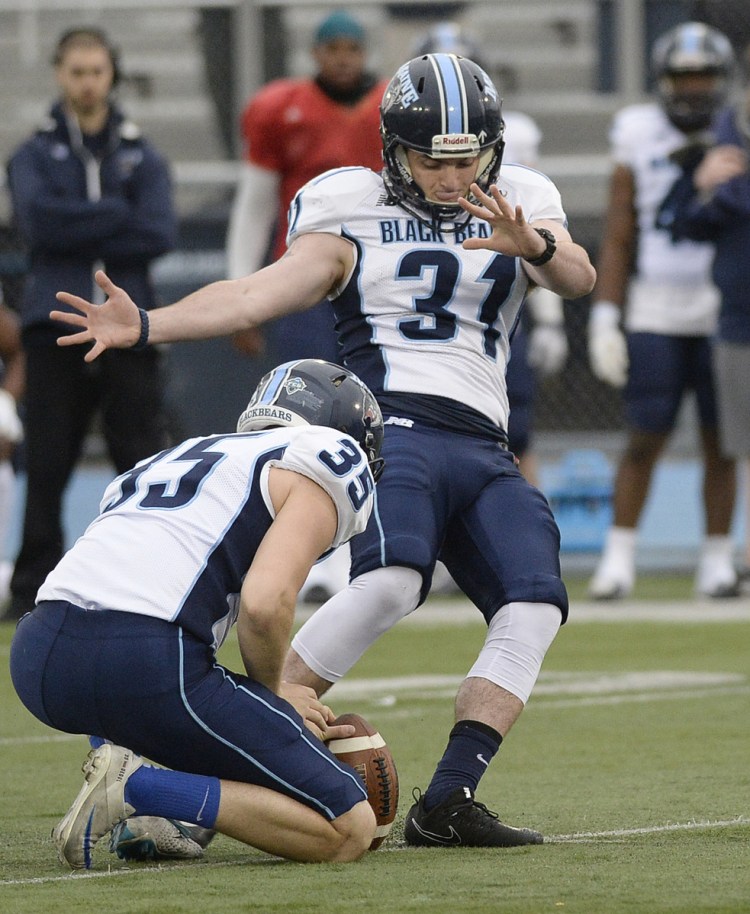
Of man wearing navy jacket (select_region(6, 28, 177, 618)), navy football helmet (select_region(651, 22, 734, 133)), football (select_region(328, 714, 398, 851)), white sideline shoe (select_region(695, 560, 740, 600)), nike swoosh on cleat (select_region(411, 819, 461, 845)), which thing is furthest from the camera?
navy football helmet (select_region(651, 22, 734, 133))

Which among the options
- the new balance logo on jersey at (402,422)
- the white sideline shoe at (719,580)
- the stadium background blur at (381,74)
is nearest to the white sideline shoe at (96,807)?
the new balance logo on jersey at (402,422)

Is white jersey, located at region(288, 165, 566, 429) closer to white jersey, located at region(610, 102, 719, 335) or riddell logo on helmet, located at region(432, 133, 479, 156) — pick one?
riddell logo on helmet, located at region(432, 133, 479, 156)

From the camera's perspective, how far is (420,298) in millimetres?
4762

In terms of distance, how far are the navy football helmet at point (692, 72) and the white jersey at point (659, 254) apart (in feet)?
0.25

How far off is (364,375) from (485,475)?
42 centimetres

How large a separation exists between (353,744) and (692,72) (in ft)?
19.6

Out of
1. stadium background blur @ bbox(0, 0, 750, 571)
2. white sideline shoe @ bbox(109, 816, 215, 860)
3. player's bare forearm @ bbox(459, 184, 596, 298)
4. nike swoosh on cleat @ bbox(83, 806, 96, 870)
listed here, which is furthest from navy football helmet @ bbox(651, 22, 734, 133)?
nike swoosh on cleat @ bbox(83, 806, 96, 870)

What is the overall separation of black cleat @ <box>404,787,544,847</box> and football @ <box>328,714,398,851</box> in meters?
0.09

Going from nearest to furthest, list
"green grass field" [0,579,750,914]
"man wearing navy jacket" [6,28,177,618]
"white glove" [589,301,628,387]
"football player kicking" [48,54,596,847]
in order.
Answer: "green grass field" [0,579,750,914]
"football player kicking" [48,54,596,847]
"man wearing navy jacket" [6,28,177,618]
"white glove" [589,301,628,387]

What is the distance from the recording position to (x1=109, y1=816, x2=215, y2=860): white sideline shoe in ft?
13.1

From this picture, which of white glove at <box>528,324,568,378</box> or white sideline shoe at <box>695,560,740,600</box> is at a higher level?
white glove at <box>528,324,568,378</box>

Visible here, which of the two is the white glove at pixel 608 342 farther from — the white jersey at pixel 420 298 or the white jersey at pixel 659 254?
the white jersey at pixel 420 298

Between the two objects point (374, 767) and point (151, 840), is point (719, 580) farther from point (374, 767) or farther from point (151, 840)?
point (151, 840)

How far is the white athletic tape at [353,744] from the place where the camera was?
4.30 m
